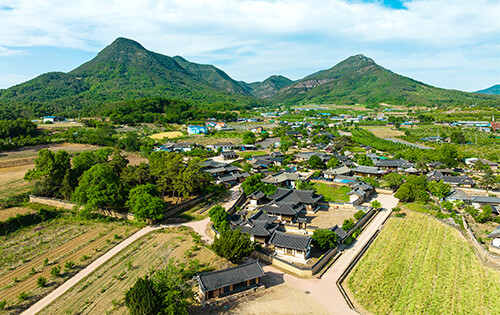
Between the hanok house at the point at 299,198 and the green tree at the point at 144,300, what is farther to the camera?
the hanok house at the point at 299,198

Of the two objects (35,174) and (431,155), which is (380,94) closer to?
(431,155)

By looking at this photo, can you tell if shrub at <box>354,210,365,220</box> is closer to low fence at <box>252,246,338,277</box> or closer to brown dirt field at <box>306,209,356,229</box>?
brown dirt field at <box>306,209,356,229</box>

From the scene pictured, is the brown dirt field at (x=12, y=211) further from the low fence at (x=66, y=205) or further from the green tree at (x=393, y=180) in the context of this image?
the green tree at (x=393, y=180)

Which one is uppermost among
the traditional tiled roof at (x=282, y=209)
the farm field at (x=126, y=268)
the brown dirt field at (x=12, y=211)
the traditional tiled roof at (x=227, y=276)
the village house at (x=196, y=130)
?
the village house at (x=196, y=130)

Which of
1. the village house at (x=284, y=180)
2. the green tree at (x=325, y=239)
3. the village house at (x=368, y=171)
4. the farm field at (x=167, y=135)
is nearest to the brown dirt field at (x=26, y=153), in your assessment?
the farm field at (x=167, y=135)

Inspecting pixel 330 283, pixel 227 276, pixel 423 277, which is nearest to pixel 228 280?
pixel 227 276

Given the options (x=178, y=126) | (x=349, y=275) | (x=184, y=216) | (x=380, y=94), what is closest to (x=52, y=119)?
(x=178, y=126)

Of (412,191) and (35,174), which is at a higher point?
(35,174)
